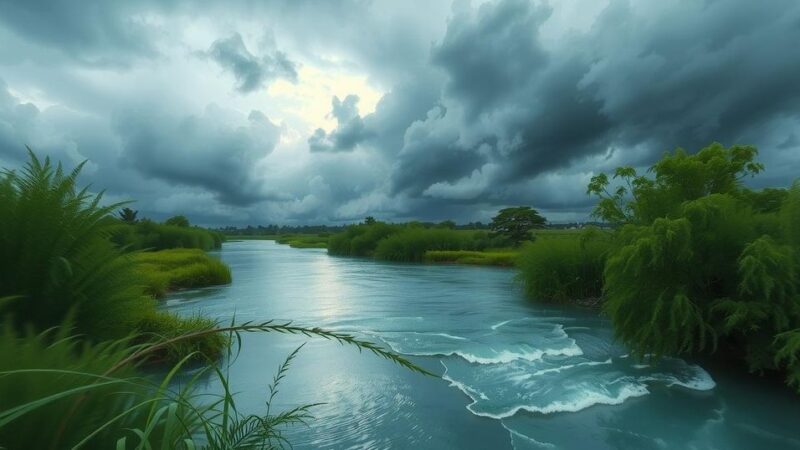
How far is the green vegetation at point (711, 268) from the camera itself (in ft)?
17.2

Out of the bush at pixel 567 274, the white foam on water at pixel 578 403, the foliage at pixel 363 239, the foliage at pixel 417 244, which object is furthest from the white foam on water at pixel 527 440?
the foliage at pixel 363 239

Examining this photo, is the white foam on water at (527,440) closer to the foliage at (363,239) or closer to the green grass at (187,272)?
the green grass at (187,272)

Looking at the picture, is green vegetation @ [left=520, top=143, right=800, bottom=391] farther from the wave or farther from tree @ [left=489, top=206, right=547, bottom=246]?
tree @ [left=489, top=206, right=547, bottom=246]

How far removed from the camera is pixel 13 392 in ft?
3.71

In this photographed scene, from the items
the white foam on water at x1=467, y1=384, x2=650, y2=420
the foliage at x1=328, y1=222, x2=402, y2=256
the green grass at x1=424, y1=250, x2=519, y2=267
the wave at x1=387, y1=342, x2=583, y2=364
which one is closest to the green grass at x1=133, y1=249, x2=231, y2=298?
the wave at x1=387, y1=342, x2=583, y2=364

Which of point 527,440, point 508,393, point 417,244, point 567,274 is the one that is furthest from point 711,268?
point 417,244

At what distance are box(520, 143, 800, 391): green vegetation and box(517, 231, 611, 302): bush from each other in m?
6.06

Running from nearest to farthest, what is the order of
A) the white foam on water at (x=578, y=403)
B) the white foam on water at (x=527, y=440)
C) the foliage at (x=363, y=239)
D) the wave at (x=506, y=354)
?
1. the white foam on water at (x=527, y=440)
2. the white foam on water at (x=578, y=403)
3. the wave at (x=506, y=354)
4. the foliage at (x=363, y=239)

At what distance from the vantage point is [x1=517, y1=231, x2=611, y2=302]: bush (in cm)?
1358

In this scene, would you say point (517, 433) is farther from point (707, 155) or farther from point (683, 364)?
point (707, 155)

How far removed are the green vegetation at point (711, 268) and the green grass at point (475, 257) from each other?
1737cm

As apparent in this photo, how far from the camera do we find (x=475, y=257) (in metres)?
31.2

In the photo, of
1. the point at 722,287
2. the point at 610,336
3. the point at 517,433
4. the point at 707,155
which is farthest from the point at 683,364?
the point at 517,433

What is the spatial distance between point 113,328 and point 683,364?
7631 millimetres
